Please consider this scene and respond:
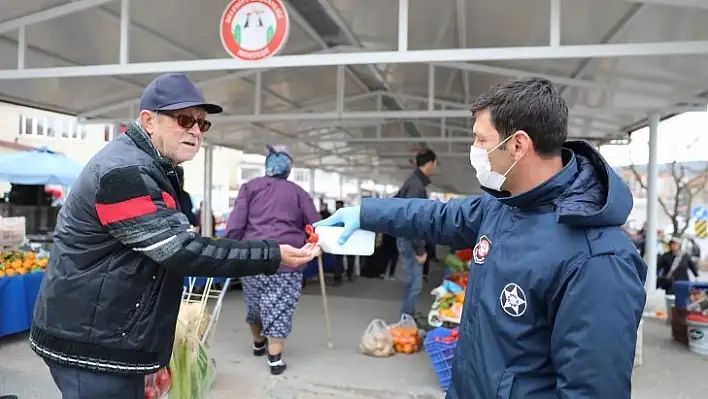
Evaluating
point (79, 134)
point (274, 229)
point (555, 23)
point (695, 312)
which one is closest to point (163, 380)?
point (274, 229)

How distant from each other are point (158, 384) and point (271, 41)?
9.92 ft

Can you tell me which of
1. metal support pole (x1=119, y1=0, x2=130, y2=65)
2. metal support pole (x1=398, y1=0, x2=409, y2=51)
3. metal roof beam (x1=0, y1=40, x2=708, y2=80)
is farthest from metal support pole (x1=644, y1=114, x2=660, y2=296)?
metal support pole (x1=119, y1=0, x2=130, y2=65)

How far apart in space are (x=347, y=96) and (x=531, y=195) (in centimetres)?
854

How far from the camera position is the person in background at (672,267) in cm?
888

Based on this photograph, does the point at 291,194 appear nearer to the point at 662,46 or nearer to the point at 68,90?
the point at 662,46

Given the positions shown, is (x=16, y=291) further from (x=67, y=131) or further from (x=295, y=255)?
(x=67, y=131)

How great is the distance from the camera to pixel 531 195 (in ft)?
4.51

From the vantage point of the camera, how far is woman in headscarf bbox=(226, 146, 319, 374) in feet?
14.4

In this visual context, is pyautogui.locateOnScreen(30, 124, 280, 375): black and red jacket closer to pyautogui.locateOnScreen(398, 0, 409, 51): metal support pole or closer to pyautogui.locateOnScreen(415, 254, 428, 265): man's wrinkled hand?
pyautogui.locateOnScreen(398, 0, 409, 51): metal support pole

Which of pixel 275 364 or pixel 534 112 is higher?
pixel 534 112

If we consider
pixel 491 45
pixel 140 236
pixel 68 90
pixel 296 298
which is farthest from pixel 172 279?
pixel 68 90

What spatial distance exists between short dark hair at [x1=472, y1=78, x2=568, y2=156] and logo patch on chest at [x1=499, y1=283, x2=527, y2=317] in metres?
0.36

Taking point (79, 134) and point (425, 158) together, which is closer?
point (425, 158)

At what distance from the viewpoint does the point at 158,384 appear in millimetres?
2141
